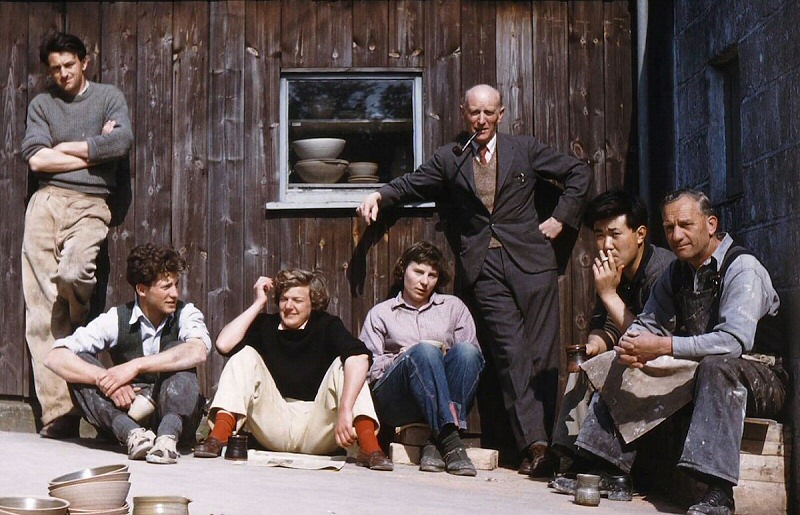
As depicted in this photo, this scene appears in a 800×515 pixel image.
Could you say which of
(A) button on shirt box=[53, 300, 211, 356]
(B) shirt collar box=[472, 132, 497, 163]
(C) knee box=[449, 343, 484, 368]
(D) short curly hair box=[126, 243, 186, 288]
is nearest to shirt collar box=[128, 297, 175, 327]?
(A) button on shirt box=[53, 300, 211, 356]

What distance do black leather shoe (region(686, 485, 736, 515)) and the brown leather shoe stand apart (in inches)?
95.1

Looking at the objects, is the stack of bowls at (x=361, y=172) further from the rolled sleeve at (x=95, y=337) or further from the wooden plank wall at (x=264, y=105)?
the rolled sleeve at (x=95, y=337)

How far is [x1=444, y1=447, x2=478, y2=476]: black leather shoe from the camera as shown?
5.71 metres

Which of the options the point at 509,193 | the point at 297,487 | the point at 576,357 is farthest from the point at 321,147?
the point at 297,487

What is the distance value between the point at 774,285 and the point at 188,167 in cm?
359

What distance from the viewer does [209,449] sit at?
562 centimetres

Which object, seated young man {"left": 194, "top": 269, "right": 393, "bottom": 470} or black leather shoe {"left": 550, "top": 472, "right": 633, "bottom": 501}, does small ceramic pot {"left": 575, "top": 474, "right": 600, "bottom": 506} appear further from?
seated young man {"left": 194, "top": 269, "right": 393, "bottom": 470}

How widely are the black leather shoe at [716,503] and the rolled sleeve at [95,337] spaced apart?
325cm

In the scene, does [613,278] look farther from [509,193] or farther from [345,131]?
[345,131]

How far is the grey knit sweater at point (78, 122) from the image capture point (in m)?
6.57

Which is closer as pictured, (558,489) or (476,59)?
(558,489)

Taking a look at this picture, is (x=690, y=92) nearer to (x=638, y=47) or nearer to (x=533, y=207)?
(x=638, y=47)

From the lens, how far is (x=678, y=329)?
17.5 ft

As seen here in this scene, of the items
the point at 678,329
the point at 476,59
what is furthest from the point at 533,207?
the point at 678,329
